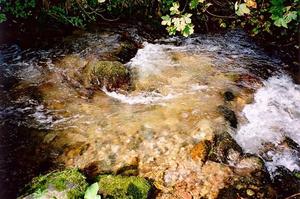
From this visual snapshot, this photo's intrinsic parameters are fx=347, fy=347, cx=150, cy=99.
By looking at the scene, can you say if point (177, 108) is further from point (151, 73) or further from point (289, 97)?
point (289, 97)

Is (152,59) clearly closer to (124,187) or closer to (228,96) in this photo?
(228,96)

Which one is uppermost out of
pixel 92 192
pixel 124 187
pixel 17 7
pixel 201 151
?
pixel 17 7

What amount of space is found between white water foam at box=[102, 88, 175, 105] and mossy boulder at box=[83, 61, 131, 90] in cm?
16

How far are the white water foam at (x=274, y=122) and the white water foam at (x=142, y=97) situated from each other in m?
1.31

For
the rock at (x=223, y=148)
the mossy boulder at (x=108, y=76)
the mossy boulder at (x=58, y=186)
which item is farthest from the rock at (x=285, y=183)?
the mossy boulder at (x=108, y=76)

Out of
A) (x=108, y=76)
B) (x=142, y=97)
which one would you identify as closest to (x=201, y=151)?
(x=142, y=97)

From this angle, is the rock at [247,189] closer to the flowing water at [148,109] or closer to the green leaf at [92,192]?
the flowing water at [148,109]

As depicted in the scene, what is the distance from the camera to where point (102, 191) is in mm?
3566

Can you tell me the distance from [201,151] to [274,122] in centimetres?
144

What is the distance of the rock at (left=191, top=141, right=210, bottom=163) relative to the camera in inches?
174

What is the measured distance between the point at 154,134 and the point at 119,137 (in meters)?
0.48

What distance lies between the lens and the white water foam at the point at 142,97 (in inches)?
220

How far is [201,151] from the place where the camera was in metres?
4.50

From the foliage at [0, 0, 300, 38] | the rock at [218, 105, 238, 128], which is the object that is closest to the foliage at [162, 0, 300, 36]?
the foliage at [0, 0, 300, 38]
